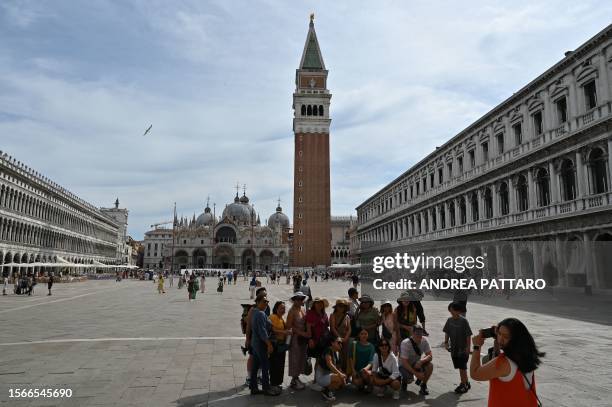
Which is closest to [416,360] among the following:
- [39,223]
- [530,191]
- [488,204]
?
[530,191]

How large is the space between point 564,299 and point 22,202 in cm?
4785

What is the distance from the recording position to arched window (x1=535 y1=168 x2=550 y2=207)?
2420cm

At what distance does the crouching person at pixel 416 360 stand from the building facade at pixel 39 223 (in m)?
39.3

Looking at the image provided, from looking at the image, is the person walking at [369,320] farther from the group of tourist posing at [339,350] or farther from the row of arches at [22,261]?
the row of arches at [22,261]

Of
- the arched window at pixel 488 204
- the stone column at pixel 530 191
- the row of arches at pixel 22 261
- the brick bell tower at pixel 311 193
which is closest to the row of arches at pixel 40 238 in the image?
the row of arches at pixel 22 261

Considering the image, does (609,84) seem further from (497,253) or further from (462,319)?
(462,319)

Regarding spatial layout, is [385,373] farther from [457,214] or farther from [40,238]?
[40,238]

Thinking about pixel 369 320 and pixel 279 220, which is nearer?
pixel 369 320

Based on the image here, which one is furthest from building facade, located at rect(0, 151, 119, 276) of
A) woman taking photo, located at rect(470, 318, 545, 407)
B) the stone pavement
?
woman taking photo, located at rect(470, 318, 545, 407)

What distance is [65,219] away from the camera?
194 ft

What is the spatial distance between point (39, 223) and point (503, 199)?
155ft

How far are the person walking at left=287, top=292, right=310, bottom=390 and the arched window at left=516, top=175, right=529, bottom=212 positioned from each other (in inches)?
933

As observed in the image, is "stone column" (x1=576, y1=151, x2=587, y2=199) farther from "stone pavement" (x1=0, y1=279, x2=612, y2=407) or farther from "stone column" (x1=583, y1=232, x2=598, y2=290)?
"stone pavement" (x1=0, y1=279, x2=612, y2=407)

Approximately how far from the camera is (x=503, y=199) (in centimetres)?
→ 2852
